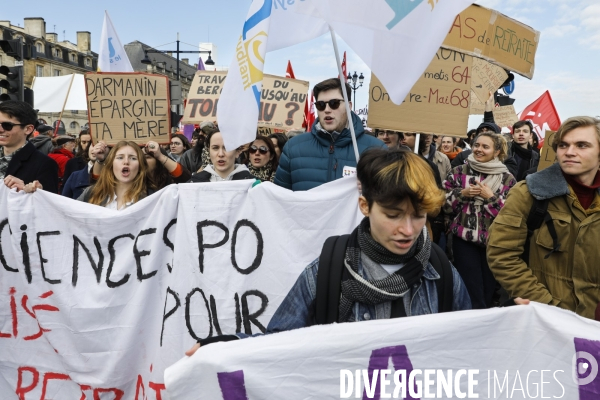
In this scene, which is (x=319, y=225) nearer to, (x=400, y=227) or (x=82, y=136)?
(x=400, y=227)

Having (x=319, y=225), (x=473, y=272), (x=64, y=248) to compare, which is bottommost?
(x=473, y=272)

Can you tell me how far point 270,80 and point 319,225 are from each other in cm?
493

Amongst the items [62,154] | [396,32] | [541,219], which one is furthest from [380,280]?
[62,154]

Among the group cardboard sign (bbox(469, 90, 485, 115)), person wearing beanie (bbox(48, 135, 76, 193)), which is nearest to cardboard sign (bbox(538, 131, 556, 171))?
cardboard sign (bbox(469, 90, 485, 115))

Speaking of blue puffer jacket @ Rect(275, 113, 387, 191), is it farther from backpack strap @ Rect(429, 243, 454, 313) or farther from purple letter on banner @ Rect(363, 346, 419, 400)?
purple letter on banner @ Rect(363, 346, 419, 400)

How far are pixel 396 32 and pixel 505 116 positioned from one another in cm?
742

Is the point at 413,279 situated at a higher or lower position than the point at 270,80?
lower

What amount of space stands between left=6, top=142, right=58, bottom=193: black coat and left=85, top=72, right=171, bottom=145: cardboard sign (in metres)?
0.52

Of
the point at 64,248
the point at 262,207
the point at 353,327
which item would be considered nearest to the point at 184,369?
the point at 353,327

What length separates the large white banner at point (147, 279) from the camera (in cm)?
303

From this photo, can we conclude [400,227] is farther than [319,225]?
No

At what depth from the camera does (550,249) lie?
2.72 m

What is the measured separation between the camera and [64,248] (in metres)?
3.29

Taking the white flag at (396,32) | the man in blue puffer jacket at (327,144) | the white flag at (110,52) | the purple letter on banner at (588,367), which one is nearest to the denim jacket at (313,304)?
the purple letter on banner at (588,367)
